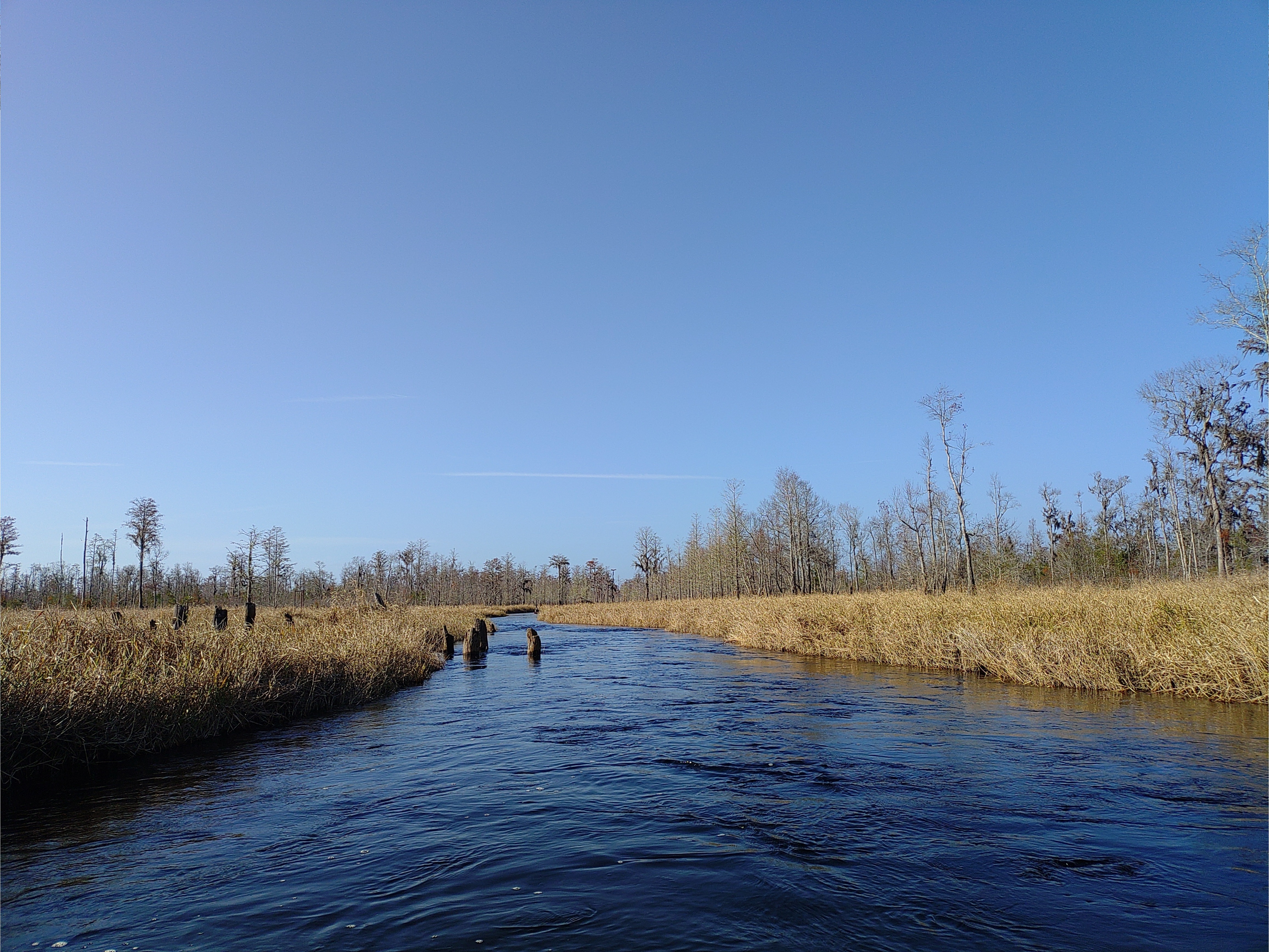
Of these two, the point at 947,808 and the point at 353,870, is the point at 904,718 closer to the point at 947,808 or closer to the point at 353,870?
the point at 947,808

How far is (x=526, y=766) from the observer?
10000 mm

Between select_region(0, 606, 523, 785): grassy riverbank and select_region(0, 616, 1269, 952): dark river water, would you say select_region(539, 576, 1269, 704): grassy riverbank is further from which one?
select_region(0, 606, 523, 785): grassy riverbank

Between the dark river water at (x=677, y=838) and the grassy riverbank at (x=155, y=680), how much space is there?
61 cm

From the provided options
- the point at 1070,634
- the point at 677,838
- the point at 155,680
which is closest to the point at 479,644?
the point at 155,680

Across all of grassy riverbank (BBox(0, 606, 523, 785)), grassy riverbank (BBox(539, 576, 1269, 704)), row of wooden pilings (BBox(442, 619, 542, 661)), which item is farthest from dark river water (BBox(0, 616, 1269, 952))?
row of wooden pilings (BBox(442, 619, 542, 661))

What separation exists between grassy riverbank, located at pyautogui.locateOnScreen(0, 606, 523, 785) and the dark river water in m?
0.61

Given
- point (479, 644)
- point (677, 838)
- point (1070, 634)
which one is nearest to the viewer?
point (677, 838)

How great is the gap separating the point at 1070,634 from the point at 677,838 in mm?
13747

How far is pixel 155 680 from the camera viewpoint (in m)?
11.1

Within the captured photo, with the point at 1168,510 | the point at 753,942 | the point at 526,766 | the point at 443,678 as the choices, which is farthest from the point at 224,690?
the point at 1168,510

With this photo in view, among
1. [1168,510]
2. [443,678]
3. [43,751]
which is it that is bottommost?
[443,678]

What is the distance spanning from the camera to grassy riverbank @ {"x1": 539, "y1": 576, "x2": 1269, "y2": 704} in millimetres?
12984

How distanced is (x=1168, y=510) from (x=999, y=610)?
4429cm

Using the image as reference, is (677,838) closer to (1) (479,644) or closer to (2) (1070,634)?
→ (2) (1070,634)
